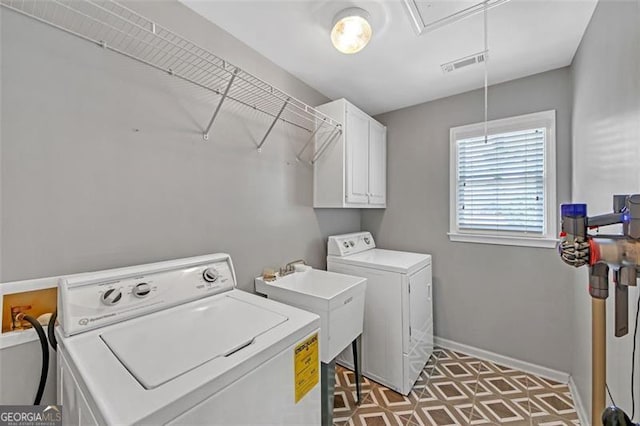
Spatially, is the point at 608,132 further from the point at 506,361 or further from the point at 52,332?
the point at 52,332

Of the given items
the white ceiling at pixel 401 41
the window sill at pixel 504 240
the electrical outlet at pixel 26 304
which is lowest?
the electrical outlet at pixel 26 304

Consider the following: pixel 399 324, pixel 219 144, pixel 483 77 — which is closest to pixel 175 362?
pixel 219 144

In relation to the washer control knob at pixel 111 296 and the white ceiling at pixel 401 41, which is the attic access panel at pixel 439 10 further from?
the washer control knob at pixel 111 296

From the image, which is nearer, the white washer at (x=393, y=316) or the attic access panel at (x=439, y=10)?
the attic access panel at (x=439, y=10)

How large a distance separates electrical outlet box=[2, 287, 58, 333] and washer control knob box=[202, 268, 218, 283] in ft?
1.78

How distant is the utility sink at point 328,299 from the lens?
1.51 meters

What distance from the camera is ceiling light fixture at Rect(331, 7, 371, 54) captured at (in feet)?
4.75

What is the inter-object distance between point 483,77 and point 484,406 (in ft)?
8.26

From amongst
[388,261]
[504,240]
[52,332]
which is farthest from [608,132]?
[52,332]

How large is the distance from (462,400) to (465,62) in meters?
2.48

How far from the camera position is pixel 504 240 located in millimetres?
2289

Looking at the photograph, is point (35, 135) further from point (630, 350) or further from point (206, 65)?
point (630, 350)

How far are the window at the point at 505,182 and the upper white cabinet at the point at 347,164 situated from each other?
2.65 feet

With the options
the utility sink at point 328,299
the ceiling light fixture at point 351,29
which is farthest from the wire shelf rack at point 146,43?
the utility sink at point 328,299
